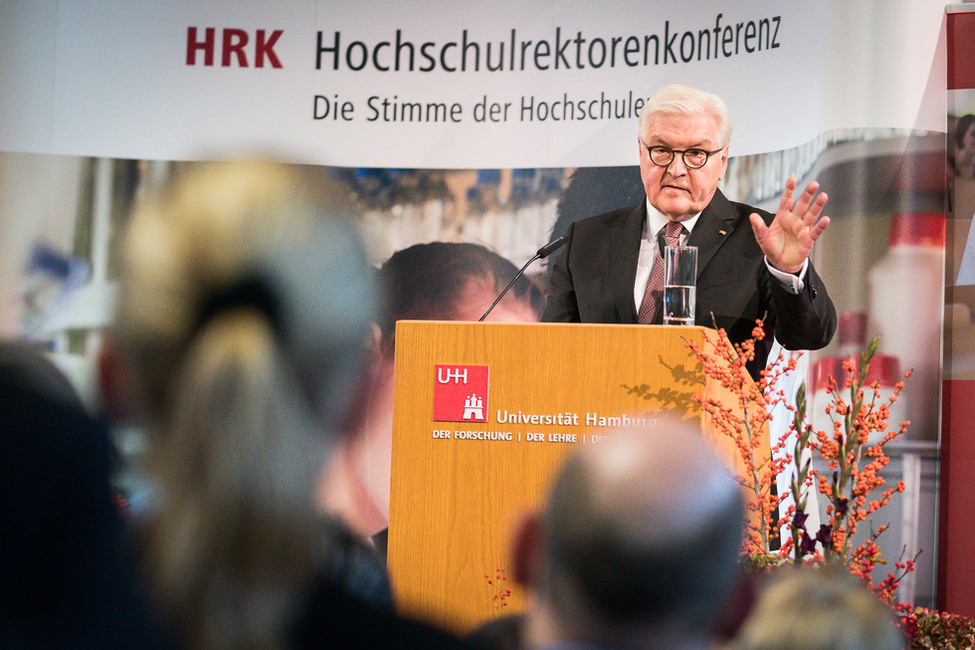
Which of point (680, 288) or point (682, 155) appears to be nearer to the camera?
point (680, 288)

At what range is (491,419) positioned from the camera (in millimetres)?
2727

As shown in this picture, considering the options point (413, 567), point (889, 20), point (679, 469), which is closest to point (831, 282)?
point (889, 20)

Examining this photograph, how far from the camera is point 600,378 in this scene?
8.70 feet

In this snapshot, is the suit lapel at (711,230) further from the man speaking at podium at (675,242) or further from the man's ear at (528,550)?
the man's ear at (528,550)

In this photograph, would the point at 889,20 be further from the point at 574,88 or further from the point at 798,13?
the point at 574,88

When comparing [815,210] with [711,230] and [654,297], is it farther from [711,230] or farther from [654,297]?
[711,230]

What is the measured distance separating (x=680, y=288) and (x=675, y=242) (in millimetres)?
802

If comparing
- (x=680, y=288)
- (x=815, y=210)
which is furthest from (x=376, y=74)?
(x=815, y=210)

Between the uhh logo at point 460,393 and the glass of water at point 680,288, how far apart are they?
57 cm

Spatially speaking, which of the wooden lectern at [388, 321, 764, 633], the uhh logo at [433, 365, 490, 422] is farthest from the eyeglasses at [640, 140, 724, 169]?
the uhh logo at [433, 365, 490, 422]

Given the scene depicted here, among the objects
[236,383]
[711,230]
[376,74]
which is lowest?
[236,383]

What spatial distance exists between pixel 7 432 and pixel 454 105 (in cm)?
526

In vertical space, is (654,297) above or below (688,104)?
below

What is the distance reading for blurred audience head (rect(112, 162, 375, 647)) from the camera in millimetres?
842
